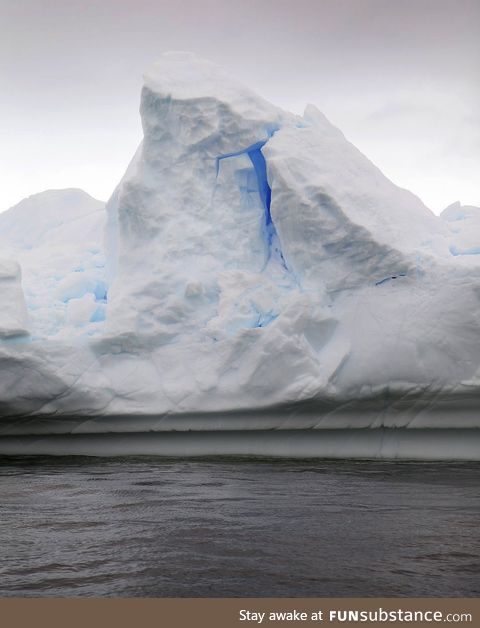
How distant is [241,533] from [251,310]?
17.1 ft

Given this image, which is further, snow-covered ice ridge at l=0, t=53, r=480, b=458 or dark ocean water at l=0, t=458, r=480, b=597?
snow-covered ice ridge at l=0, t=53, r=480, b=458

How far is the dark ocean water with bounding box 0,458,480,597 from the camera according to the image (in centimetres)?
365

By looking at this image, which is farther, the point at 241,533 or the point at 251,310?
the point at 251,310

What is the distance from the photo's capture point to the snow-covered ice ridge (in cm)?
912

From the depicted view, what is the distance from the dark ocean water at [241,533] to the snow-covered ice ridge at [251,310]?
144 cm

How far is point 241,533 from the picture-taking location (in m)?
4.80

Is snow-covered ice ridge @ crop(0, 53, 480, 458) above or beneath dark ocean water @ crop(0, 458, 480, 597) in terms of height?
above

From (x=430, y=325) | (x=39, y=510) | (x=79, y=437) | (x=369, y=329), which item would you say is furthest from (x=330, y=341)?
(x=39, y=510)

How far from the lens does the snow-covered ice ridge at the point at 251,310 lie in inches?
359

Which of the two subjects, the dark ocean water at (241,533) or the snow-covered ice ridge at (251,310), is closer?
the dark ocean water at (241,533)

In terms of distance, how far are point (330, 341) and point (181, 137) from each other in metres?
3.81

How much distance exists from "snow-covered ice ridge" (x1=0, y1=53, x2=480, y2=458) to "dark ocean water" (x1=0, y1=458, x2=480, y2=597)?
56.6 inches

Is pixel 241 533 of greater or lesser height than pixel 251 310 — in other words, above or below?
below

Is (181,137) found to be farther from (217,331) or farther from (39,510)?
(39,510)
